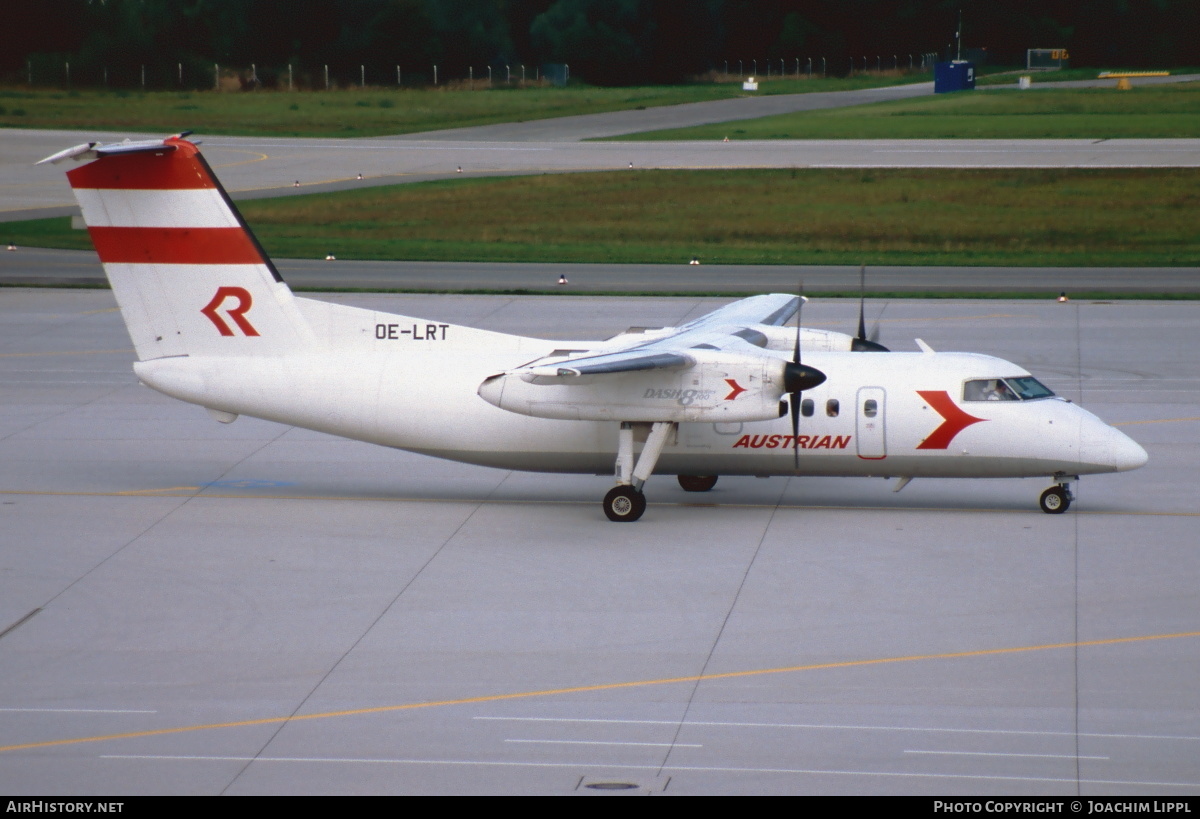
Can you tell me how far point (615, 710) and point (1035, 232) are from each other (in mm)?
40811

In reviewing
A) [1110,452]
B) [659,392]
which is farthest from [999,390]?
[659,392]

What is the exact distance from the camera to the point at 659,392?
20172 mm

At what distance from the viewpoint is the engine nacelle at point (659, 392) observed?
1962cm

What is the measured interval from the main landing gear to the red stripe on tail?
21.3ft

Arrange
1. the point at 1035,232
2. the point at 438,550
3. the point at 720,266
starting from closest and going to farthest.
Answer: the point at 438,550, the point at 720,266, the point at 1035,232

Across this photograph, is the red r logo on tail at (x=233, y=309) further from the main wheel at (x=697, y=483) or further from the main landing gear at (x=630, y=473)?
the main wheel at (x=697, y=483)

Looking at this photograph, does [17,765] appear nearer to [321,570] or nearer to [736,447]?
[321,570]

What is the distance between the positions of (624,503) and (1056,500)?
638 cm

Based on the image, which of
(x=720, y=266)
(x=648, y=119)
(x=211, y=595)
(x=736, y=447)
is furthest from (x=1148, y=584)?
(x=648, y=119)

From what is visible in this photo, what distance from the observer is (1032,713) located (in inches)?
548

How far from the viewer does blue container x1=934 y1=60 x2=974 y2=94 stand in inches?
4094

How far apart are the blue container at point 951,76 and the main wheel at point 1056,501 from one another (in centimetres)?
8849

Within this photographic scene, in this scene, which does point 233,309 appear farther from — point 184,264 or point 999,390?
point 999,390

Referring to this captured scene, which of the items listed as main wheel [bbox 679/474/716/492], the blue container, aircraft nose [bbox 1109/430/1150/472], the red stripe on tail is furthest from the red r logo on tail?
the blue container
